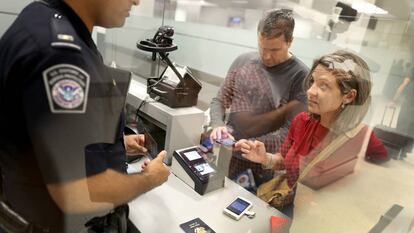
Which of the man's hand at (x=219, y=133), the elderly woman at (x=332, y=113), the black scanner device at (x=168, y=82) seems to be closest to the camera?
the elderly woman at (x=332, y=113)

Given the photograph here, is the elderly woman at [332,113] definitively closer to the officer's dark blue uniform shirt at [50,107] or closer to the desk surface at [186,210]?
the desk surface at [186,210]

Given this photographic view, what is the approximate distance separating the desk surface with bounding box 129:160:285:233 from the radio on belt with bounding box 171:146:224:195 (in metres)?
0.03

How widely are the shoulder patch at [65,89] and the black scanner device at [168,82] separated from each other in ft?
2.73

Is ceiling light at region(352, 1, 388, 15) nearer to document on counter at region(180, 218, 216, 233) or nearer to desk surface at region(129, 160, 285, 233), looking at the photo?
desk surface at region(129, 160, 285, 233)

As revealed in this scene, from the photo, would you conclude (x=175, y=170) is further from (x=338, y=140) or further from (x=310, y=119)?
(x=338, y=140)

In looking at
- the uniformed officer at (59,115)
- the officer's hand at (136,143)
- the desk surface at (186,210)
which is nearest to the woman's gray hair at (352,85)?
the desk surface at (186,210)

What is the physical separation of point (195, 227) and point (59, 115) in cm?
68

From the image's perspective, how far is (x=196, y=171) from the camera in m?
1.23

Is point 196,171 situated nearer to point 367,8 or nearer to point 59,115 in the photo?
point 59,115

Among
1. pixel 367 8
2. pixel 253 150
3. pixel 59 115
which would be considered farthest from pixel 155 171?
pixel 367 8

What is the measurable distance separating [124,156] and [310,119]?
72cm

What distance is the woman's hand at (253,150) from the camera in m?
1.35

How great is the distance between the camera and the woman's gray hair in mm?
776

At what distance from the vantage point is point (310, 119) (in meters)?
1.10
